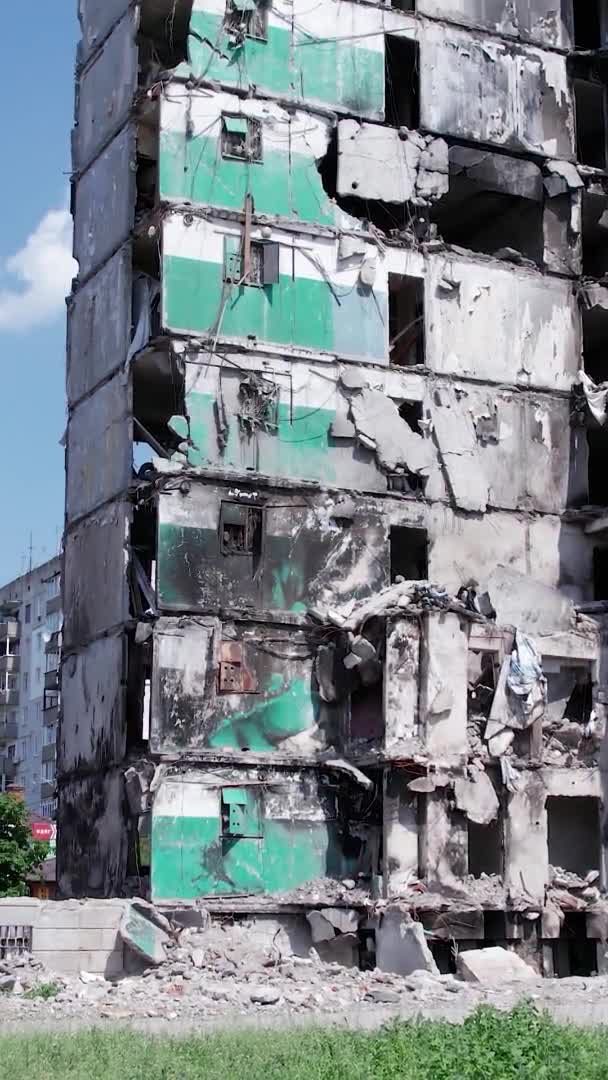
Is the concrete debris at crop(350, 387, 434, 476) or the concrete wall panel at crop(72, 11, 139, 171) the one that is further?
the concrete wall panel at crop(72, 11, 139, 171)

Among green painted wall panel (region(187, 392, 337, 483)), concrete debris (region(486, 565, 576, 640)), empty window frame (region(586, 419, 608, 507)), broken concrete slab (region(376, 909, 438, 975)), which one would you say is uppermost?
empty window frame (region(586, 419, 608, 507))

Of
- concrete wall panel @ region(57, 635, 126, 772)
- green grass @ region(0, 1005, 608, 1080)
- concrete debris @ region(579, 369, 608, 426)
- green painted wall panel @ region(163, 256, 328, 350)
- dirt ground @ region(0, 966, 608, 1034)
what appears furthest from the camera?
concrete debris @ region(579, 369, 608, 426)

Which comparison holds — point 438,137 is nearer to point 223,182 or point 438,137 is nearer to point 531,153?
point 531,153

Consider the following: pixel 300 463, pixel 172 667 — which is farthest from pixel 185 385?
pixel 172 667

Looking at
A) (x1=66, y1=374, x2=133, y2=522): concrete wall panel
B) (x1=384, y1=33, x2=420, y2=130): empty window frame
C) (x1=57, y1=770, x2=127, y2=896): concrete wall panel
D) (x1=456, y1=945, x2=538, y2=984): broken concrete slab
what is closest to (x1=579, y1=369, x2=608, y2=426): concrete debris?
(x1=384, y1=33, x2=420, y2=130): empty window frame

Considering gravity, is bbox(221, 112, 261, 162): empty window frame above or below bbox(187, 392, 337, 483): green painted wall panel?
above

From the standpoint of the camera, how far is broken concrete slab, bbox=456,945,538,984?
100 ft

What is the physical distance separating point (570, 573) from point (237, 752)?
31.1ft

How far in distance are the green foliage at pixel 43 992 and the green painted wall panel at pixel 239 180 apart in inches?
660

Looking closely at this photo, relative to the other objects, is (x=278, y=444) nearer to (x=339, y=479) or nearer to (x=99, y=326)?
(x=339, y=479)

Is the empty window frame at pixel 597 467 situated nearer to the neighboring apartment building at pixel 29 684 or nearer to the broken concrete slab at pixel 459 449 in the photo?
the broken concrete slab at pixel 459 449

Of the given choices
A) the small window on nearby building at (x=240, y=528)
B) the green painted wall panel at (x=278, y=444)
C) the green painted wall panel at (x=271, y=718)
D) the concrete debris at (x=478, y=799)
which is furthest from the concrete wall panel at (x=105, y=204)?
the concrete debris at (x=478, y=799)

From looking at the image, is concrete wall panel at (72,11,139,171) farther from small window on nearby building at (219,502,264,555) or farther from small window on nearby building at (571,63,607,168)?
small window on nearby building at (571,63,607,168)

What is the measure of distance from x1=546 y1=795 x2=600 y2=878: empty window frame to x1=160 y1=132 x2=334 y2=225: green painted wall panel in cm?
1353
